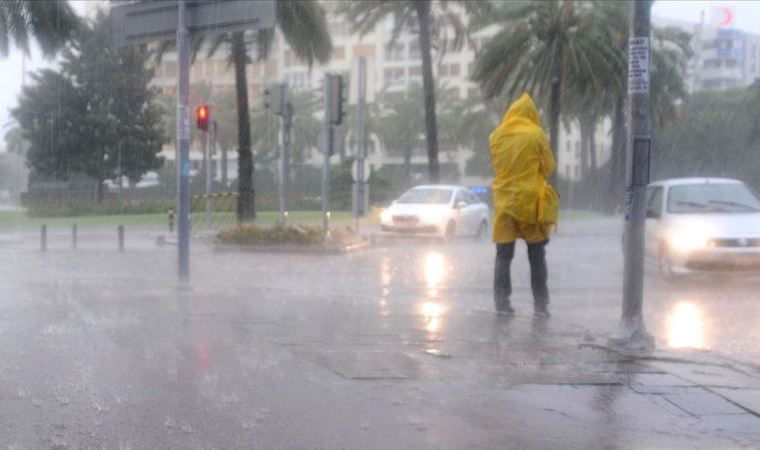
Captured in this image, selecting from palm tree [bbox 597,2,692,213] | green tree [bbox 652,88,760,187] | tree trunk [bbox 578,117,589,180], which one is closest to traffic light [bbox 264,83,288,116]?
palm tree [bbox 597,2,692,213]

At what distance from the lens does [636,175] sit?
8.90 meters

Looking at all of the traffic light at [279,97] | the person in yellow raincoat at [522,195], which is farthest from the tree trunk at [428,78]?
the person in yellow raincoat at [522,195]

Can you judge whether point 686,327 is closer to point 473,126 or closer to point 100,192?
point 100,192

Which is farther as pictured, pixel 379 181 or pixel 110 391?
pixel 379 181

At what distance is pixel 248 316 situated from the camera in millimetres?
11062

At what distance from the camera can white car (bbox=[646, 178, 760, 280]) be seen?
14438 millimetres

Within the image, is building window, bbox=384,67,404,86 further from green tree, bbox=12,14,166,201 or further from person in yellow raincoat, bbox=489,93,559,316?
person in yellow raincoat, bbox=489,93,559,316

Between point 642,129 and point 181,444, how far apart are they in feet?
16.0

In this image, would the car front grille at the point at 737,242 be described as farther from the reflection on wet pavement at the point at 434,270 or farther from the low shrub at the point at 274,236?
the low shrub at the point at 274,236

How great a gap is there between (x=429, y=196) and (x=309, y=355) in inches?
741

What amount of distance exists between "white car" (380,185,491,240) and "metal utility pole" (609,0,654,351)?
662 inches

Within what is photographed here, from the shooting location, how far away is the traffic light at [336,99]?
22.6m

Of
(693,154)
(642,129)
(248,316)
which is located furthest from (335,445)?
(693,154)

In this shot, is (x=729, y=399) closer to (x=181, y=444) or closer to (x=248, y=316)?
(x=181, y=444)
